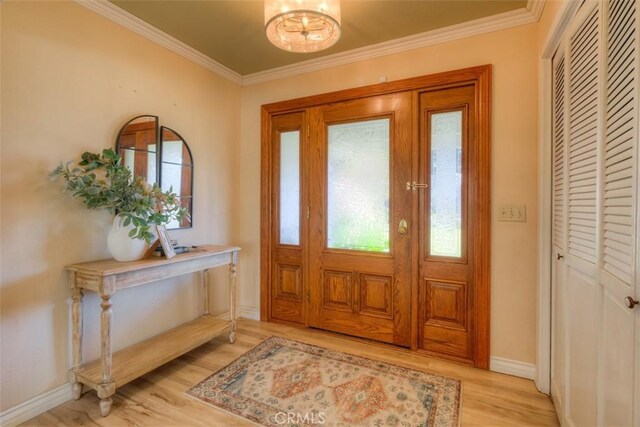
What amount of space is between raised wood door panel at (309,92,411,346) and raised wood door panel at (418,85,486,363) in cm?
13

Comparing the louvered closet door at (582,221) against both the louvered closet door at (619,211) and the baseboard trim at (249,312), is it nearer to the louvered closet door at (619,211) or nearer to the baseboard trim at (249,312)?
the louvered closet door at (619,211)

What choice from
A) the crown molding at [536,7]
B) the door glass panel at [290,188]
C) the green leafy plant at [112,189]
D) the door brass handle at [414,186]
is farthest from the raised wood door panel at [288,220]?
the crown molding at [536,7]

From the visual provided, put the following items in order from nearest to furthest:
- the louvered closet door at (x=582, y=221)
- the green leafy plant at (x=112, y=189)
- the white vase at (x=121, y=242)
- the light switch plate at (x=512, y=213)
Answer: the louvered closet door at (x=582, y=221)
the green leafy plant at (x=112, y=189)
the white vase at (x=121, y=242)
the light switch plate at (x=512, y=213)

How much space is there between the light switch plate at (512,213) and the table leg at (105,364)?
8.47ft

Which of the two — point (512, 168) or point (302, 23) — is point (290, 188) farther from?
point (512, 168)

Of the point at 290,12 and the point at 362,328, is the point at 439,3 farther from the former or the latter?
the point at 362,328

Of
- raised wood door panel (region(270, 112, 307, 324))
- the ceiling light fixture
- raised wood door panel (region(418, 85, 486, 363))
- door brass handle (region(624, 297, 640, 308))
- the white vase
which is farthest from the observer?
raised wood door panel (region(270, 112, 307, 324))

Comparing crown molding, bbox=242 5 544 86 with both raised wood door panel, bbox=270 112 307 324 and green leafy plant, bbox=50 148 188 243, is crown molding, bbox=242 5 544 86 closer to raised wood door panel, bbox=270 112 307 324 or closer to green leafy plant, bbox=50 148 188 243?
raised wood door panel, bbox=270 112 307 324

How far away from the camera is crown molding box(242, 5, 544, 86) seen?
2.00 metres

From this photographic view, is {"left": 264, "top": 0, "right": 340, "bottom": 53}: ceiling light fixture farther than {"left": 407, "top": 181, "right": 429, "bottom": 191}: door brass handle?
No

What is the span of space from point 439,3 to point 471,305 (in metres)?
2.15

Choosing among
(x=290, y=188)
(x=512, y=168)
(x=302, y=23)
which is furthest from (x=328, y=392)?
(x=302, y=23)

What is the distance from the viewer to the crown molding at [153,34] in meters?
1.90

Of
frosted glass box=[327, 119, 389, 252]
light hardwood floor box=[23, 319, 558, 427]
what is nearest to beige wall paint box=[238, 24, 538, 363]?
light hardwood floor box=[23, 319, 558, 427]
